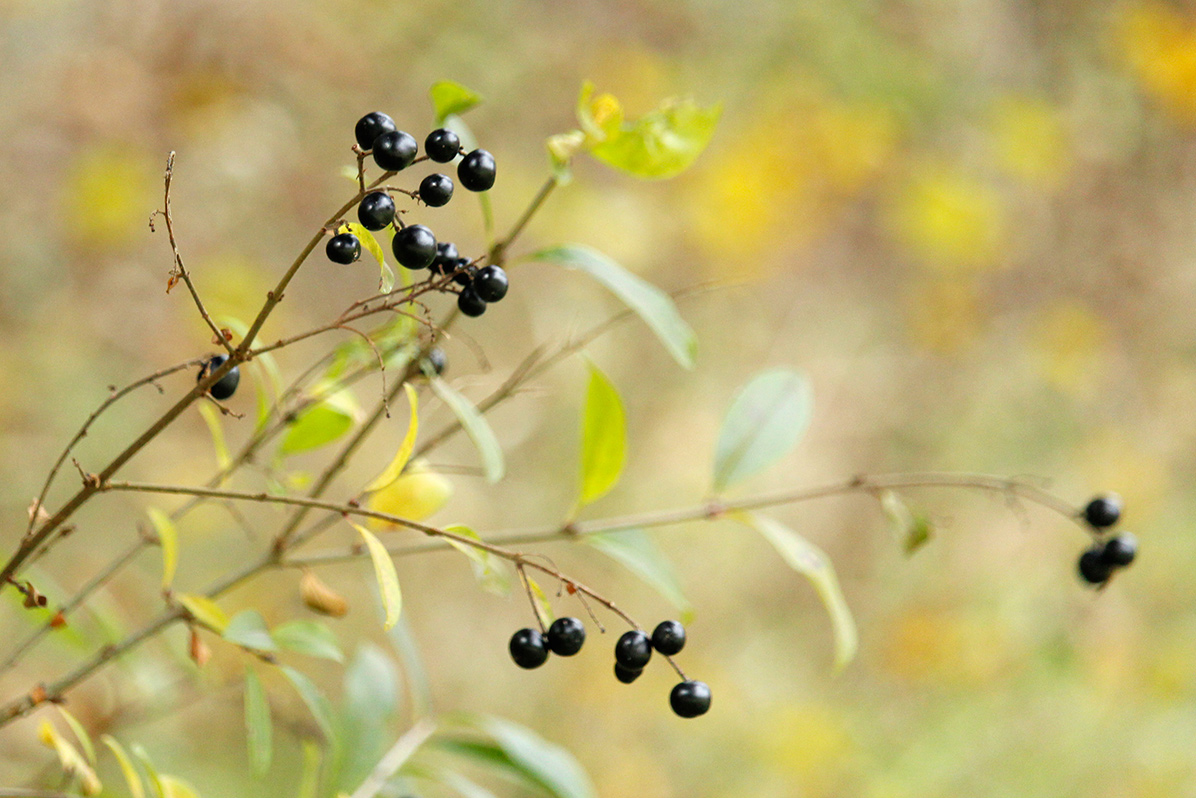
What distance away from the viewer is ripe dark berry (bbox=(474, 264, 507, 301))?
591 mm

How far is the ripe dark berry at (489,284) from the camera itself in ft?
1.94

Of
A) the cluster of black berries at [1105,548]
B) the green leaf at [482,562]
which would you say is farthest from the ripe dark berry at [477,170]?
the cluster of black berries at [1105,548]

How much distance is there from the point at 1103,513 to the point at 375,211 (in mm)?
795

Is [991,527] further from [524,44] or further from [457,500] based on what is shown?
[524,44]

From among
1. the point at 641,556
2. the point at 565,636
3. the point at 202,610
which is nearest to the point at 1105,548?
the point at 641,556

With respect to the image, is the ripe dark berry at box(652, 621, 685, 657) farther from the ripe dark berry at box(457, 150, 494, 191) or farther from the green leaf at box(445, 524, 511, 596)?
the ripe dark berry at box(457, 150, 494, 191)

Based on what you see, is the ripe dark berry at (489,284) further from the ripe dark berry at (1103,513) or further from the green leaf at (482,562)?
the ripe dark berry at (1103,513)

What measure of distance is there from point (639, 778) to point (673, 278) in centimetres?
134

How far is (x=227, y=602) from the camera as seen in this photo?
Answer: 86.3 inches

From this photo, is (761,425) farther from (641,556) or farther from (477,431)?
(477,431)

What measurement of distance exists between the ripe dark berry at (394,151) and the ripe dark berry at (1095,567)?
0.80 meters

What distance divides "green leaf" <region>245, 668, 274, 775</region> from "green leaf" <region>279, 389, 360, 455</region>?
0.18 metres

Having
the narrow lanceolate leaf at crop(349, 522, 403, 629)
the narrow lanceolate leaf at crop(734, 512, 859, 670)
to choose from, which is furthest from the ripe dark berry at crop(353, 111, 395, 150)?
the narrow lanceolate leaf at crop(734, 512, 859, 670)

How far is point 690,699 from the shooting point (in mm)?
678
